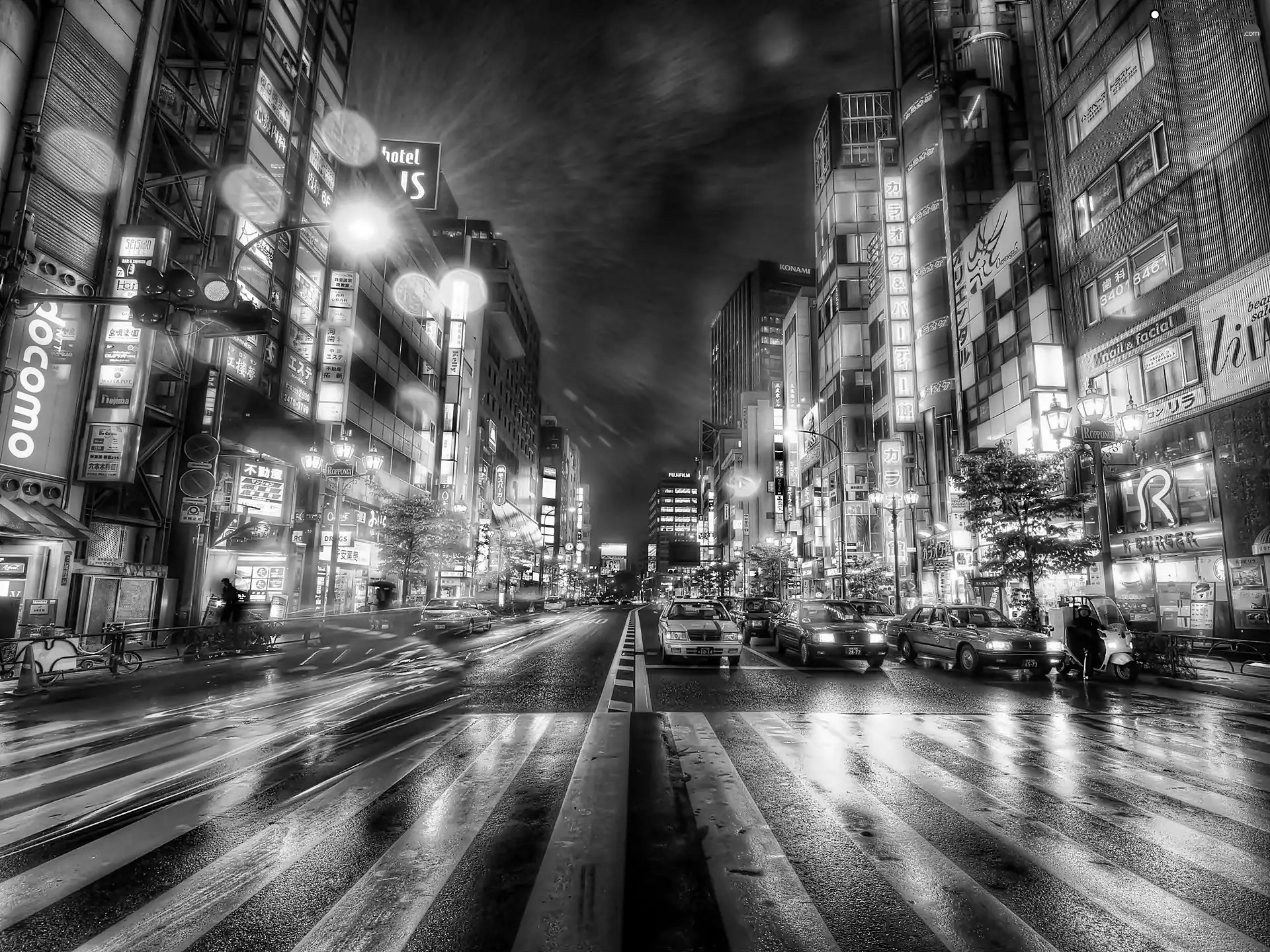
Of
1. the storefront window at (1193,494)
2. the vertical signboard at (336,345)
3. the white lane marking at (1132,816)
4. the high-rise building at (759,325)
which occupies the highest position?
the high-rise building at (759,325)

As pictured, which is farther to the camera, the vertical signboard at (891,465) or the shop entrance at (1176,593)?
the vertical signboard at (891,465)

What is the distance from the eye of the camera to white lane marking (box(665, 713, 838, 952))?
3195mm

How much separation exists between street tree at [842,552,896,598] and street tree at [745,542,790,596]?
17949mm

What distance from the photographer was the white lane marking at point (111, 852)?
3.64 m

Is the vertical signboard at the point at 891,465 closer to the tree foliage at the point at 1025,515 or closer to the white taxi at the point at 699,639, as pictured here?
the tree foliage at the point at 1025,515

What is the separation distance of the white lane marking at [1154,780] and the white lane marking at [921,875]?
265cm

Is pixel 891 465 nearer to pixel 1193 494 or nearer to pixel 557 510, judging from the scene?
pixel 1193 494

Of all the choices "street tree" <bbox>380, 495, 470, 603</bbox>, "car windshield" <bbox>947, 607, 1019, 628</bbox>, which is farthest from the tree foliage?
"street tree" <bbox>380, 495, 470, 603</bbox>

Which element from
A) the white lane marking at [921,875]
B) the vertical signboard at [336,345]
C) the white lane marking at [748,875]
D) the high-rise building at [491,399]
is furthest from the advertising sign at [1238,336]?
the high-rise building at [491,399]

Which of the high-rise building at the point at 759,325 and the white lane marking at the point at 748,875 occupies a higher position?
the high-rise building at the point at 759,325

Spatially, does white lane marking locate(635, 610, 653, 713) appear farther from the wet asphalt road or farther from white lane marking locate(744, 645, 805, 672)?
white lane marking locate(744, 645, 805, 672)

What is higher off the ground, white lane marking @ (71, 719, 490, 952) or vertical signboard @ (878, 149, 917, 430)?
vertical signboard @ (878, 149, 917, 430)

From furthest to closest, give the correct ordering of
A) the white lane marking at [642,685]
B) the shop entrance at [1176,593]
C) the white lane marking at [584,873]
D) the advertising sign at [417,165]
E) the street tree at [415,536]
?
1. the advertising sign at [417,165]
2. the street tree at [415,536]
3. the shop entrance at [1176,593]
4. the white lane marking at [642,685]
5. the white lane marking at [584,873]

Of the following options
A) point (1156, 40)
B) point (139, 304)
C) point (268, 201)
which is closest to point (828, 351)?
point (1156, 40)
